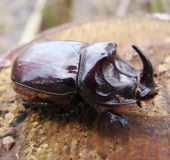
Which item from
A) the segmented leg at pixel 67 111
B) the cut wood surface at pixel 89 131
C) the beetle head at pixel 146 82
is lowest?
the cut wood surface at pixel 89 131

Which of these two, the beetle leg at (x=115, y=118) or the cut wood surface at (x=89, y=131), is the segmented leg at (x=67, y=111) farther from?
the beetle leg at (x=115, y=118)

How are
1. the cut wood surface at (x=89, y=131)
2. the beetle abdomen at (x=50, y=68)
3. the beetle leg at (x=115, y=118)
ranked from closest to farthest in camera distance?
the cut wood surface at (x=89, y=131) < the beetle leg at (x=115, y=118) < the beetle abdomen at (x=50, y=68)

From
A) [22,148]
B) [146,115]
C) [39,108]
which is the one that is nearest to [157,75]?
[146,115]

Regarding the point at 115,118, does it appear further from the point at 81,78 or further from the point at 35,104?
the point at 35,104

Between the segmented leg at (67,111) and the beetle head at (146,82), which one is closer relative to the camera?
the beetle head at (146,82)

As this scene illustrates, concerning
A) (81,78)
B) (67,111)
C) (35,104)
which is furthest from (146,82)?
(35,104)

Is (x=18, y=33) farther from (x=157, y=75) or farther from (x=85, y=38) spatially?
(x=157, y=75)

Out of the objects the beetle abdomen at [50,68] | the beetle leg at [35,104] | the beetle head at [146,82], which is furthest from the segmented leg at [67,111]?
the beetle head at [146,82]

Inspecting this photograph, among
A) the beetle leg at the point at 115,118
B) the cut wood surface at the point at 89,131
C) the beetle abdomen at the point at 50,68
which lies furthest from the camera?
the beetle abdomen at the point at 50,68

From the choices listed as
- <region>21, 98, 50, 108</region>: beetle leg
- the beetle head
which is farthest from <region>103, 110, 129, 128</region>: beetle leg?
<region>21, 98, 50, 108</region>: beetle leg

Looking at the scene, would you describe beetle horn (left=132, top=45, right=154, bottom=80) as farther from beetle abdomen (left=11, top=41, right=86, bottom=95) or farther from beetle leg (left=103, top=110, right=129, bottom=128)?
beetle abdomen (left=11, top=41, right=86, bottom=95)
